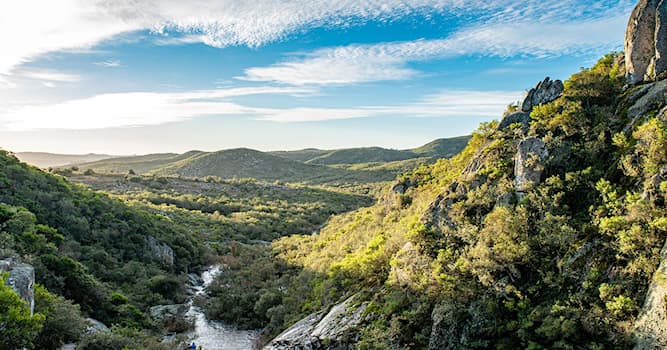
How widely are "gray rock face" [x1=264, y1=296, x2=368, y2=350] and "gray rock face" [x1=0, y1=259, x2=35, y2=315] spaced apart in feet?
38.3

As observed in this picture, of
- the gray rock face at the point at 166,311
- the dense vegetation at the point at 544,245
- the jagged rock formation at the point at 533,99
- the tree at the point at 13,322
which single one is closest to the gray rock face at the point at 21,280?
the tree at the point at 13,322

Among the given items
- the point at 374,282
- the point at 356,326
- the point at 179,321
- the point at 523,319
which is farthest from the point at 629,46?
the point at 179,321

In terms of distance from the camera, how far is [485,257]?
50.5ft

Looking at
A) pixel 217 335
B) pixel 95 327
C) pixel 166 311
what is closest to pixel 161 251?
pixel 166 311

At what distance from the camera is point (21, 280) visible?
17.0m

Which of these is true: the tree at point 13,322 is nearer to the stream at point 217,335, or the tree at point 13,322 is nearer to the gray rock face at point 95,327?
the gray rock face at point 95,327

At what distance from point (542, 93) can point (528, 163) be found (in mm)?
6543

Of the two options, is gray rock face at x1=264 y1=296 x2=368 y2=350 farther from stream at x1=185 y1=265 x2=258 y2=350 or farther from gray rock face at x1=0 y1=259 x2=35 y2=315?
gray rock face at x1=0 y1=259 x2=35 y2=315

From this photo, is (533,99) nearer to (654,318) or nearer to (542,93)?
(542,93)

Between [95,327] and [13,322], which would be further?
[95,327]

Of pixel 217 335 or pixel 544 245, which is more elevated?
pixel 544 245

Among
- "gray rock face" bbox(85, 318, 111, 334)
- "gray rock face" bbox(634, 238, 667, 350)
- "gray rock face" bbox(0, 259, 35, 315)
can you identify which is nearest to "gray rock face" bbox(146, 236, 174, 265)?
"gray rock face" bbox(85, 318, 111, 334)

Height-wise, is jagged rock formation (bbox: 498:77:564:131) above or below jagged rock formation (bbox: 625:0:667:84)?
below

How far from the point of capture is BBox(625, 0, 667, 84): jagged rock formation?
17422 millimetres
